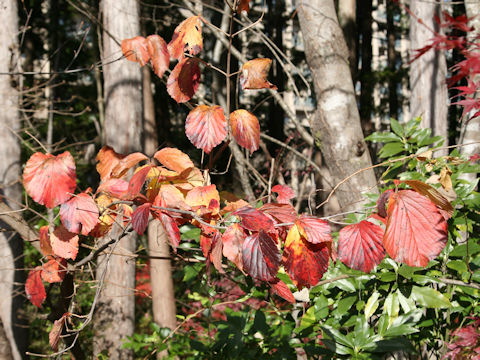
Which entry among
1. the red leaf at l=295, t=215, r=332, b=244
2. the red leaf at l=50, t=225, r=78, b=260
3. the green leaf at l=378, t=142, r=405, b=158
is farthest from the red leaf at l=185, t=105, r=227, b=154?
the green leaf at l=378, t=142, r=405, b=158

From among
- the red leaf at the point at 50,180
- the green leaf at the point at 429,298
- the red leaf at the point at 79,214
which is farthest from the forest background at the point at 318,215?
the red leaf at the point at 50,180

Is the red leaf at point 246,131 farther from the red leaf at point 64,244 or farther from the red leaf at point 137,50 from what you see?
the red leaf at point 137,50

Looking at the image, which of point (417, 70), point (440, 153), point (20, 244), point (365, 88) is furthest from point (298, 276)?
point (365, 88)

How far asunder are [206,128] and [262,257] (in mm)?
498

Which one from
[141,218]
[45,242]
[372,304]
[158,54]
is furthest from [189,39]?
[372,304]

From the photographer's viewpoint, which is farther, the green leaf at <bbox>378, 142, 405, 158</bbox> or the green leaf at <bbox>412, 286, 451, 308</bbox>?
the green leaf at <bbox>378, 142, 405, 158</bbox>

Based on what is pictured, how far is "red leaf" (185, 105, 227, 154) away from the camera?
1.38m

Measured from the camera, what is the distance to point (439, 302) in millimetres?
1584

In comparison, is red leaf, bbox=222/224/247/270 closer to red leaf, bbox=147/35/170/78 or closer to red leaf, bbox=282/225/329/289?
red leaf, bbox=282/225/329/289

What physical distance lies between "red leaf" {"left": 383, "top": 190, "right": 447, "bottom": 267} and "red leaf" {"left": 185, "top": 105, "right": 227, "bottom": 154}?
583 millimetres

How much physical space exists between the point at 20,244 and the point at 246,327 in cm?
293

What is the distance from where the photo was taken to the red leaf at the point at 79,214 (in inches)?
51.4

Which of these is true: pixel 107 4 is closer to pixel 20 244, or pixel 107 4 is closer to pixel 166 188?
pixel 20 244

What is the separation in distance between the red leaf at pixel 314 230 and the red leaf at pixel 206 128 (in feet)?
1.34
